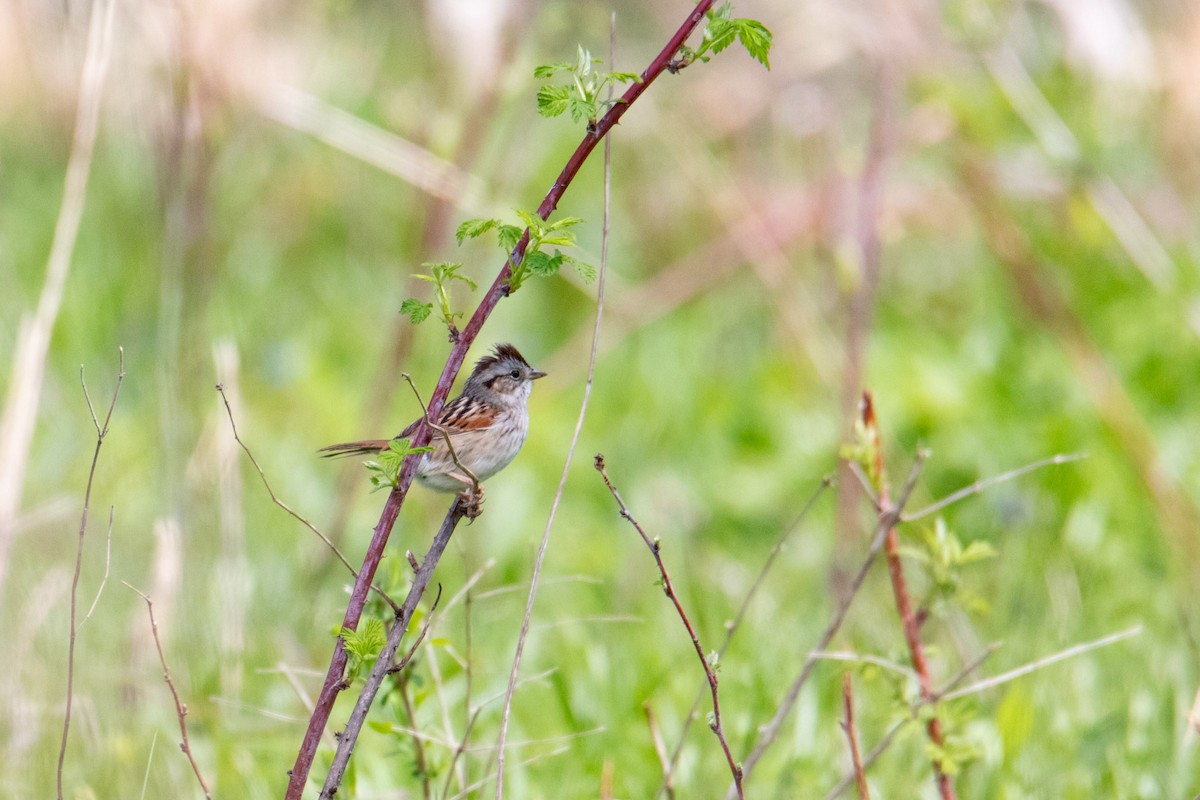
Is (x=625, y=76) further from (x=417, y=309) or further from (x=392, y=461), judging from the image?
(x=392, y=461)

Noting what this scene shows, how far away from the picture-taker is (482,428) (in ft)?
10.5

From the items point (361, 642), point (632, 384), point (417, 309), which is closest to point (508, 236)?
point (417, 309)

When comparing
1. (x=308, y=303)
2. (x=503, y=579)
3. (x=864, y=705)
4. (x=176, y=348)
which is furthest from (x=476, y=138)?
(x=308, y=303)

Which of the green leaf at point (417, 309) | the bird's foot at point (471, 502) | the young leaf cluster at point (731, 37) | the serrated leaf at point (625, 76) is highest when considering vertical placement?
the young leaf cluster at point (731, 37)

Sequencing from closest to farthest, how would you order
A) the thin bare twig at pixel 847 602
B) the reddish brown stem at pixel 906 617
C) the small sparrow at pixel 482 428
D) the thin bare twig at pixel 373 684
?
1. the thin bare twig at pixel 373 684
2. the thin bare twig at pixel 847 602
3. the reddish brown stem at pixel 906 617
4. the small sparrow at pixel 482 428

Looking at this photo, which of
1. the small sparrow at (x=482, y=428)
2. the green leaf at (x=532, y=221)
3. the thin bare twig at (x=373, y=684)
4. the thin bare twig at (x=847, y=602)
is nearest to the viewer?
the green leaf at (x=532, y=221)

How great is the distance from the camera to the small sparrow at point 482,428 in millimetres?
2848

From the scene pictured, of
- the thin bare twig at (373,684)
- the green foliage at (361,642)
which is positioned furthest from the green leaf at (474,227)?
the green foliage at (361,642)

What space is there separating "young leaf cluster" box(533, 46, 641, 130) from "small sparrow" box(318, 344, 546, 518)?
0.93m

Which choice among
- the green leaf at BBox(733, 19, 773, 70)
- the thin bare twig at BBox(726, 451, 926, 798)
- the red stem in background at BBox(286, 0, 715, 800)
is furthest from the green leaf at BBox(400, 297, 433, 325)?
the thin bare twig at BBox(726, 451, 926, 798)

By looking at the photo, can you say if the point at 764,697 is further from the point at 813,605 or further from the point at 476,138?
the point at 476,138

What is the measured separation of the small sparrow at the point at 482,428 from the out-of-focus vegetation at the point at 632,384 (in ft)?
0.84

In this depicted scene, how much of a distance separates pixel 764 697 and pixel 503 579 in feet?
5.10

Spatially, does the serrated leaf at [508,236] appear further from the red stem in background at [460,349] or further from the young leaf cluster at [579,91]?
the young leaf cluster at [579,91]
